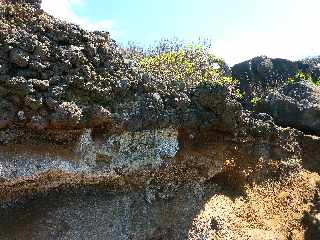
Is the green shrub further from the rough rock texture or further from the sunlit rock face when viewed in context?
the sunlit rock face

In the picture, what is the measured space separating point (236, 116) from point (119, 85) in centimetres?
188

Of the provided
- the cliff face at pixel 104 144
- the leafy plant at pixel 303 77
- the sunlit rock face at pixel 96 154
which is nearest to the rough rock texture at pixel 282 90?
the leafy plant at pixel 303 77

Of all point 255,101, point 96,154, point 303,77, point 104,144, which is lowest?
point 96,154

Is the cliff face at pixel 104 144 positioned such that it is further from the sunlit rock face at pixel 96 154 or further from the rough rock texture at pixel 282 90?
the rough rock texture at pixel 282 90

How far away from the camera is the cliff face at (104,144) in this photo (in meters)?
6.14

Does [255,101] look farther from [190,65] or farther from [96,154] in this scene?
[96,154]

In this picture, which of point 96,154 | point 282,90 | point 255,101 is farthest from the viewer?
point 255,101

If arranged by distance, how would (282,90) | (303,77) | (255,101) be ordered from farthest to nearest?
(303,77)
(255,101)
(282,90)

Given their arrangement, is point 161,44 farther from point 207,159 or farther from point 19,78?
point 19,78

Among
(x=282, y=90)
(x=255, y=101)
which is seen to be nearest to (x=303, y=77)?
(x=282, y=90)

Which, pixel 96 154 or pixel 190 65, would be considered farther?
pixel 190 65

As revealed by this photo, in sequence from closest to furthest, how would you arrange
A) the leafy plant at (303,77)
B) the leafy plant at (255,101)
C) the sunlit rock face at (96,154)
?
the sunlit rock face at (96,154) < the leafy plant at (255,101) < the leafy plant at (303,77)

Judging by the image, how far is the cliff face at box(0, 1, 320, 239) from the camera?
6.14 m

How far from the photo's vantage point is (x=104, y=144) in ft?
21.8
